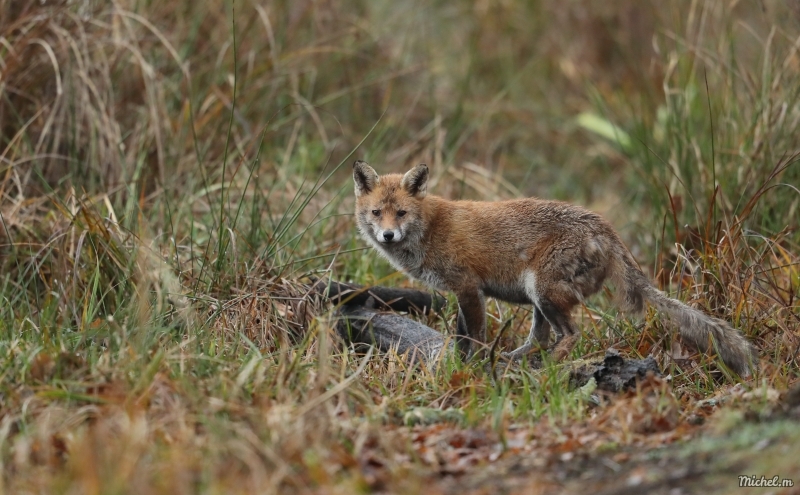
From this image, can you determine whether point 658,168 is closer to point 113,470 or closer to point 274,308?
point 274,308

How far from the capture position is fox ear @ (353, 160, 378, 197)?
23.5ft

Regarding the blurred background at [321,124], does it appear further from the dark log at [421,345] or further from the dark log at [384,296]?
the dark log at [421,345]

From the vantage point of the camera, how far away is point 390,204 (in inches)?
279

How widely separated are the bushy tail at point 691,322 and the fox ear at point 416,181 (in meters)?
1.64

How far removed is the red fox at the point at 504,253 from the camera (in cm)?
643

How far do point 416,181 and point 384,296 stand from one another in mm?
946

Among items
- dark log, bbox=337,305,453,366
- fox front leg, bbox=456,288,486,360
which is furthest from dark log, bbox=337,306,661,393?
fox front leg, bbox=456,288,486,360

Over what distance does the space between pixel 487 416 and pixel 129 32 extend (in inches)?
223

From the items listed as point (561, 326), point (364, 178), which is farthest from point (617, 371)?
point (364, 178)

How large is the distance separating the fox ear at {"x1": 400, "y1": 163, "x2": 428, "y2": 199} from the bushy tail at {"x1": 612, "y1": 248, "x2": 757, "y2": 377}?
1642 mm

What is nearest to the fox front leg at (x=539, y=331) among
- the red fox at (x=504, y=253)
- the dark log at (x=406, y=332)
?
the red fox at (x=504, y=253)

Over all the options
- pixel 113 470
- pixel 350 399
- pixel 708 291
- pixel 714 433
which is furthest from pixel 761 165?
pixel 113 470

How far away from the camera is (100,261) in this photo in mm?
6688

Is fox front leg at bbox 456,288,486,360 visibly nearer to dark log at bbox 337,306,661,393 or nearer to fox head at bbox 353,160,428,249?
dark log at bbox 337,306,661,393
